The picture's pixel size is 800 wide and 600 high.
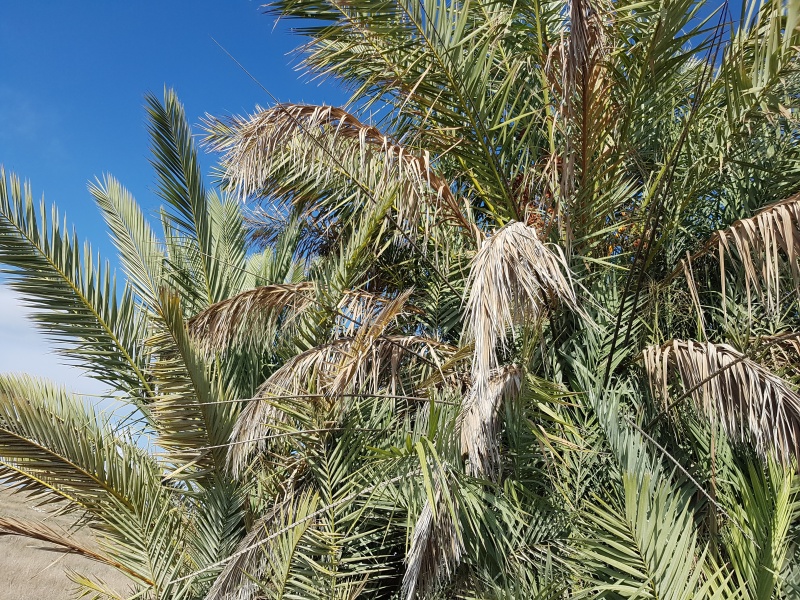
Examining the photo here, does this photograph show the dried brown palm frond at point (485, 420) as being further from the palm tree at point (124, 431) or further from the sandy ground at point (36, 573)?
the sandy ground at point (36, 573)

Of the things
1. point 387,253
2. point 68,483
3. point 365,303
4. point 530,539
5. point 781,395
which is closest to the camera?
point 781,395

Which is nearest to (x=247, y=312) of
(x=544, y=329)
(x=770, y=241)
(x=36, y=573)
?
(x=544, y=329)

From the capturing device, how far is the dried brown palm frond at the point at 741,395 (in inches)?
111

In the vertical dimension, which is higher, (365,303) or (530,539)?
(365,303)

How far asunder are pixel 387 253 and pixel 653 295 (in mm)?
2104

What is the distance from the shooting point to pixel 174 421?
13.1 ft

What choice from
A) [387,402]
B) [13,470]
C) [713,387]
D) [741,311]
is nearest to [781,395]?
[713,387]

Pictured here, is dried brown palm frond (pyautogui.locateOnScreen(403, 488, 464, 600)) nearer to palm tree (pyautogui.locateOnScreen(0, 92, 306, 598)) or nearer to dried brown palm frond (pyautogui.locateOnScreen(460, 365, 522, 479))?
dried brown palm frond (pyautogui.locateOnScreen(460, 365, 522, 479))

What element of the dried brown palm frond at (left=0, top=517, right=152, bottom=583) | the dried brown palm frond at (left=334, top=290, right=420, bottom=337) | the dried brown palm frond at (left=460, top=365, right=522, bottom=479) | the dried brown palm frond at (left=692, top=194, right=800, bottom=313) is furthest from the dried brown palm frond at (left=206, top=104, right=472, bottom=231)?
the dried brown palm frond at (left=0, top=517, right=152, bottom=583)

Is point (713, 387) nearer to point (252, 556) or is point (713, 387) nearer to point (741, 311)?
point (741, 311)

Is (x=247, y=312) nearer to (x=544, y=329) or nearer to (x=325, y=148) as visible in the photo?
(x=325, y=148)

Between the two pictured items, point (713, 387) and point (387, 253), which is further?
point (387, 253)

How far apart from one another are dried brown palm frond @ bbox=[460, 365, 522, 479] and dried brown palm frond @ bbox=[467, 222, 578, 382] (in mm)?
241

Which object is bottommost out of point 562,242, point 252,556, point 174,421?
point 252,556
